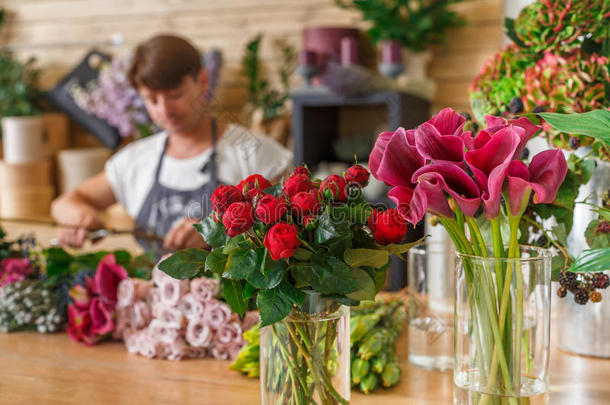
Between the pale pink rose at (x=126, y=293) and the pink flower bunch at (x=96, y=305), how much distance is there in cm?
2

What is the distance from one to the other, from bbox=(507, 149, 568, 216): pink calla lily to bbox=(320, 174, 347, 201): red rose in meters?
0.16

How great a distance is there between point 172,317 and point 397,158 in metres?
0.47

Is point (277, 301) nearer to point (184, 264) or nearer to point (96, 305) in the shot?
point (184, 264)

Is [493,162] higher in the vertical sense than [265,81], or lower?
lower

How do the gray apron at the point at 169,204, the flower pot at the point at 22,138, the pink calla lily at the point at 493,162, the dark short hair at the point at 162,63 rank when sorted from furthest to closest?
the flower pot at the point at 22,138
the gray apron at the point at 169,204
the dark short hair at the point at 162,63
the pink calla lily at the point at 493,162

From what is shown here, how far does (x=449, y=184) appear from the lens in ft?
2.01

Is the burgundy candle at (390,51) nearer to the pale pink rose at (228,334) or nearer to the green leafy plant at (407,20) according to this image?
the green leafy plant at (407,20)

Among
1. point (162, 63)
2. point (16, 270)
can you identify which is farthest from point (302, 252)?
point (162, 63)

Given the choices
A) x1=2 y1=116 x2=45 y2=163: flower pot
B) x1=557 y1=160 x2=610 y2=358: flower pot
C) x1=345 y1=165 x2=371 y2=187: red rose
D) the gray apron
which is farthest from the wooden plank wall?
x1=345 y1=165 x2=371 y2=187: red rose

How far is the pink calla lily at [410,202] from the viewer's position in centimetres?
60

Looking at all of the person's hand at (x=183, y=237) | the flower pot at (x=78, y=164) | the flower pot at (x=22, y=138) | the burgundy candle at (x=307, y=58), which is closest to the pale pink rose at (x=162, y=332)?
the person's hand at (x=183, y=237)

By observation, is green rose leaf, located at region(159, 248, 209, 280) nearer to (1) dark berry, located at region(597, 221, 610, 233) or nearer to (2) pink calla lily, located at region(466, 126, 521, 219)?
(2) pink calla lily, located at region(466, 126, 521, 219)

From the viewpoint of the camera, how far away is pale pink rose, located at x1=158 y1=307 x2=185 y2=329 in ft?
3.06

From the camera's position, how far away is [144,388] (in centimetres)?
84
